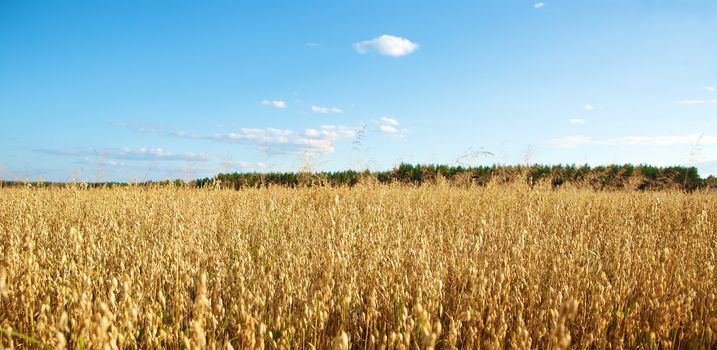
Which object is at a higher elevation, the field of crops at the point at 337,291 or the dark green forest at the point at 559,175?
the dark green forest at the point at 559,175

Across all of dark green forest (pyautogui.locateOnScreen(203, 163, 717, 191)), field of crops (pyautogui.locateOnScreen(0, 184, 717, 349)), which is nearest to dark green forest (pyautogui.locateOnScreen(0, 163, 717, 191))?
dark green forest (pyautogui.locateOnScreen(203, 163, 717, 191))

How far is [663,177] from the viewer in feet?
52.6

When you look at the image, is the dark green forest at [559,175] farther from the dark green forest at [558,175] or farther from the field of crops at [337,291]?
the field of crops at [337,291]

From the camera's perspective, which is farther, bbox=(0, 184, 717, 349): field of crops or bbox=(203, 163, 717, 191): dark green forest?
bbox=(203, 163, 717, 191): dark green forest

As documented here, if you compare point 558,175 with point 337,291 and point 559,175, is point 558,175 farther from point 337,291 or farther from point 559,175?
point 337,291

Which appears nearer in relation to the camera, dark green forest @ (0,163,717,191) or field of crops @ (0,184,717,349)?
field of crops @ (0,184,717,349)

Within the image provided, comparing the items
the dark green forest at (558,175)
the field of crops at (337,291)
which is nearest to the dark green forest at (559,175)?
the dark green forest at (558,175)

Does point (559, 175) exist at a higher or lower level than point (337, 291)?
higher

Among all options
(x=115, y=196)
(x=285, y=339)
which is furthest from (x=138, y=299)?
(x=115, y=196)

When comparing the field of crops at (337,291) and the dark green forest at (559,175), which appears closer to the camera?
the field of crops at (337,291)

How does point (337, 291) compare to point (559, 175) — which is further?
point (559, 175)

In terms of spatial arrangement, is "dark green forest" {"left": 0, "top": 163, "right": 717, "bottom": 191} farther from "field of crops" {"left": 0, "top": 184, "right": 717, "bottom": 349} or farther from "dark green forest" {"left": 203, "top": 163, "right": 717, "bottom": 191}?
"field of crops" {"left": 0, "top": 184, "right": 717, "bottom": 349}

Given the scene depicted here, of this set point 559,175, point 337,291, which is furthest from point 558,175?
point 337,291

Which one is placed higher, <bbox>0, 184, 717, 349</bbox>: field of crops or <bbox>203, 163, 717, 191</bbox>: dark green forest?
<bbox>203, 163, 717, 191</bbox>: dark green forest
